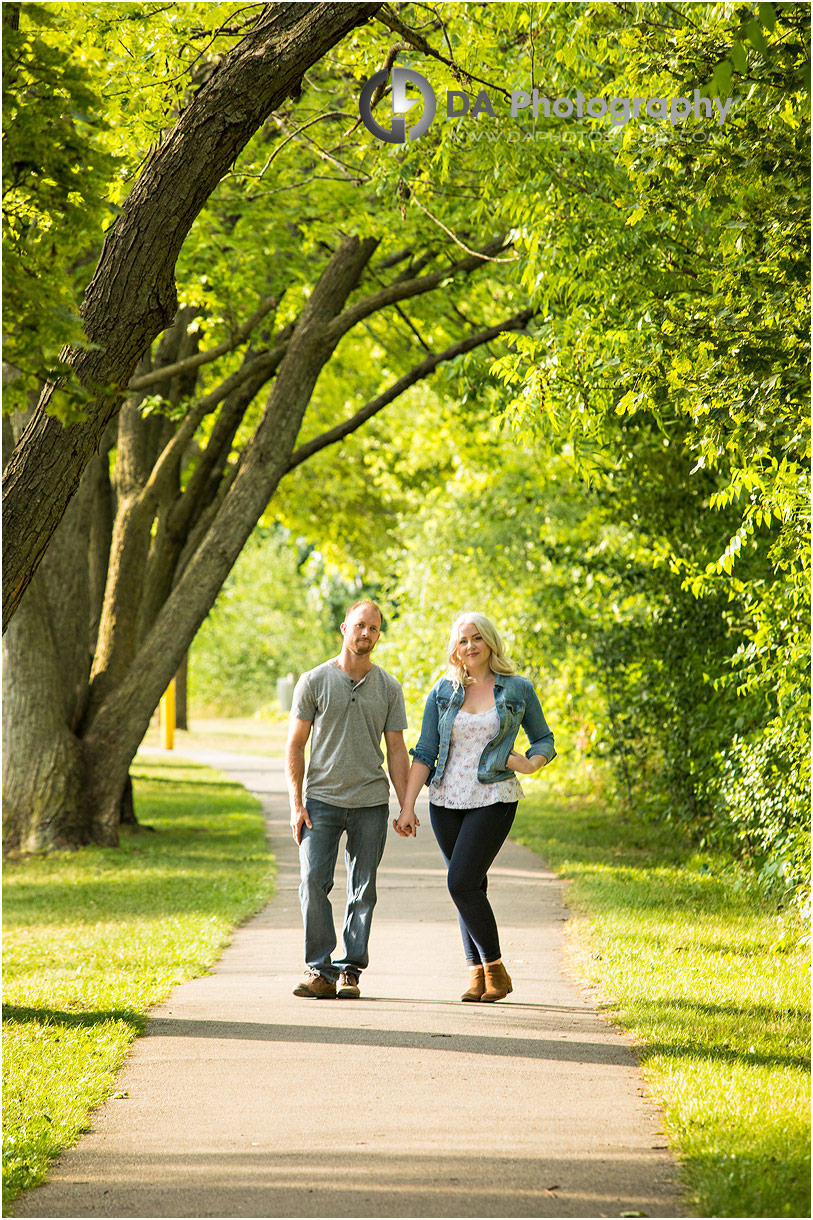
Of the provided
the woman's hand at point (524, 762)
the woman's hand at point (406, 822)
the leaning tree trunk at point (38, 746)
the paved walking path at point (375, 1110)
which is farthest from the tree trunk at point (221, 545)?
the woman's hand at point (524, 762)

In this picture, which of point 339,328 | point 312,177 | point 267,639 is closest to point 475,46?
point 312,177

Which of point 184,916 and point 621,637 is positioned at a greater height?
point 621,637

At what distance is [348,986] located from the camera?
692 cm

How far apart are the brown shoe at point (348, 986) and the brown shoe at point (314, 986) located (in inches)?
2.6

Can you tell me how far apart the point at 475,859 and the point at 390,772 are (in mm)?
613

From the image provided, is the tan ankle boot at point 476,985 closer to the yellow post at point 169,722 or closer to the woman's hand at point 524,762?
the woman's hand at point 524,762

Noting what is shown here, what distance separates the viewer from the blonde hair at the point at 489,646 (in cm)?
679

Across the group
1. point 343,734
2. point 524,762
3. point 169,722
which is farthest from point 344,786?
point 169,722

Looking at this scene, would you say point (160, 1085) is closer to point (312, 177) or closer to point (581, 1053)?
point (581, 1053)

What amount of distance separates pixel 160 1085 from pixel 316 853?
5.40 ft

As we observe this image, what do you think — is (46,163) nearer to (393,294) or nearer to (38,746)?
(393,294)

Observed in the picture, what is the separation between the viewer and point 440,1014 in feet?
21.7

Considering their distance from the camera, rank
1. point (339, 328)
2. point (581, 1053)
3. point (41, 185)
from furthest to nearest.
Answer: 1. point (339, 328)
2. point (581, 1053)
3. point (41, 185)

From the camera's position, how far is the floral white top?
21.8ft
